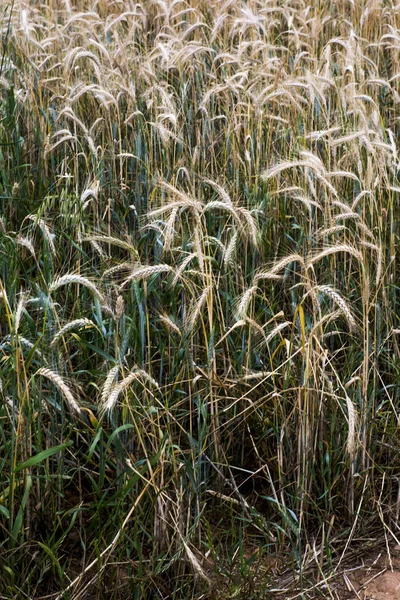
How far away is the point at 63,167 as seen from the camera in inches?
121

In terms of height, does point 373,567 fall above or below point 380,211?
below

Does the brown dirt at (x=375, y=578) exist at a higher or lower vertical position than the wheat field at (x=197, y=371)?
lower

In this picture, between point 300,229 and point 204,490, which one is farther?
point 300,229

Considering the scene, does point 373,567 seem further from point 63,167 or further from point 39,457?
point 63,167

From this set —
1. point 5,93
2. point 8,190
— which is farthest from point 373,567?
point 5,93

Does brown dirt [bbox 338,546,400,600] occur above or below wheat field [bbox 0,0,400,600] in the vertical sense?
below

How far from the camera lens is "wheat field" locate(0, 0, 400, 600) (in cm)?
198

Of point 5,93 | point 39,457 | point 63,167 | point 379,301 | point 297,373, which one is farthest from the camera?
point 5,93

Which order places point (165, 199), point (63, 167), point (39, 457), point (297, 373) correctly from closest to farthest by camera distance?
point (39, 457) → point (297, 373) → point (165, 199) → point (63, 167)

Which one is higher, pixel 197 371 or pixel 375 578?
pixel 197 371

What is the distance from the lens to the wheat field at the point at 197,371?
6.51 ft

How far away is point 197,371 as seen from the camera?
7.78 feet

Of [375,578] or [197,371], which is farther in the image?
[197,371]

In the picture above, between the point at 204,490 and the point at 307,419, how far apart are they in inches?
14.0
